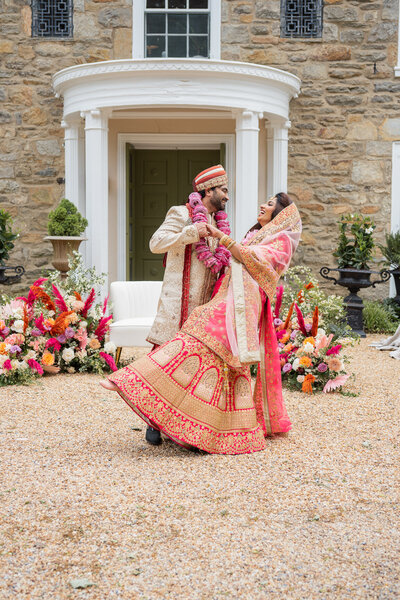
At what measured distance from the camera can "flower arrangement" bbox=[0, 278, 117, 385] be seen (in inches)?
225

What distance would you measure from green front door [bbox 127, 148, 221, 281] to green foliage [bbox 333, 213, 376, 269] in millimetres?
2444

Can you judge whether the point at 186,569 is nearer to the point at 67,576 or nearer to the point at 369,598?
the point at 67,576

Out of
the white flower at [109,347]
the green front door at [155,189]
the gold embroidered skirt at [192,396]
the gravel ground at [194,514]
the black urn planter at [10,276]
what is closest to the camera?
the gravel ground at [194,514]

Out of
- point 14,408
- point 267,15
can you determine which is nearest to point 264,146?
point 267,15

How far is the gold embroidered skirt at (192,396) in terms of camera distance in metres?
3.61

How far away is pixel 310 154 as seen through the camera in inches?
384

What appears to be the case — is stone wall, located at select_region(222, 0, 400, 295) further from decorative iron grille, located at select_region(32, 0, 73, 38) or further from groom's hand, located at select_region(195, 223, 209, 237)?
groom's hand, located at select_region(195, 223, 209, 237)

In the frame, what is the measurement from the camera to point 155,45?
9570 mm

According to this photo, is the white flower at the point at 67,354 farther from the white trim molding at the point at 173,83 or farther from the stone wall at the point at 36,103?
the stone wall at the point at 36,103

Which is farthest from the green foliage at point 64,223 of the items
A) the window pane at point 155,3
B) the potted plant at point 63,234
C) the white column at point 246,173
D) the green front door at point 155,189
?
the window pane at point 155,3

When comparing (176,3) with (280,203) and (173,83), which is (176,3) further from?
(280,203)

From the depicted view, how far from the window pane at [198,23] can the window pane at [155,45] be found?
0.43m

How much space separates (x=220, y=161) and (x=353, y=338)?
4632 millimetres

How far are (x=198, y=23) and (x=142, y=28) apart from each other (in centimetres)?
78
